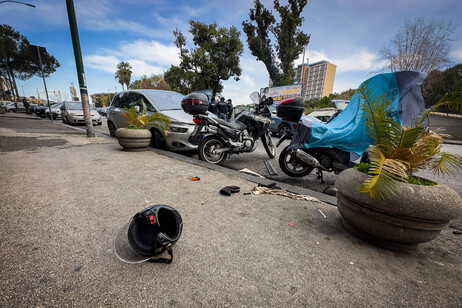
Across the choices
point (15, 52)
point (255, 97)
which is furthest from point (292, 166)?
point (15, 52)

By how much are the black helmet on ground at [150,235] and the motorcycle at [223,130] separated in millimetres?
2805

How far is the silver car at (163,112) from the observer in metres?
4.96

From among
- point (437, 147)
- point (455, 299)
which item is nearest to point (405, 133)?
point (437, 147)

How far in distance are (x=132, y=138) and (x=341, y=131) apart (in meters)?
4.42

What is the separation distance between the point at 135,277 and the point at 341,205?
73.0 inches

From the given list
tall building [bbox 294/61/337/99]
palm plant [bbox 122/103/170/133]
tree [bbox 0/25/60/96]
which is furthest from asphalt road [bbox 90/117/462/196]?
tall building [bbox 294/61/337/99]

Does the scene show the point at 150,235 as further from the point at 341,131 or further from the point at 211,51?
the point at 211,51

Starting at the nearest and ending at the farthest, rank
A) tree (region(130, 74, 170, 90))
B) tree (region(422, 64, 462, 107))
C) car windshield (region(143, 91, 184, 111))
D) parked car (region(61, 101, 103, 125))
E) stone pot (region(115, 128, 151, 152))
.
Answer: stone pot (region(115, 128, 151, 152)) < car windshield (region(143, 91, 184, 111)) < parked car (region(61, 101, 103, 125)) < tree (region(422, 64, 462, 107)) < tree (region(130, 74, 170, 90))

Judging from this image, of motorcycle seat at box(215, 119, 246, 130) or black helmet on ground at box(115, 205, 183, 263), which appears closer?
black helmet on ground at box(115, 205, 183, 263)

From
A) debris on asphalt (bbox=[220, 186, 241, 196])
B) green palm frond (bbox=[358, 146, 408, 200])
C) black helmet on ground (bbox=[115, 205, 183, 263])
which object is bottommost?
debris on asphalt (bbox=[220, 186, 241, 196])

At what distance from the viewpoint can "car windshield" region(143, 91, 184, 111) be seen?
5629 mm

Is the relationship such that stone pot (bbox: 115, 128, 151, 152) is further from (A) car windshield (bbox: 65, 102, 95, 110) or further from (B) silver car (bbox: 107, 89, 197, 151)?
(A) car windshield (bbox: 65, 102, 95, 110)

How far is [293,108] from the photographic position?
361cm

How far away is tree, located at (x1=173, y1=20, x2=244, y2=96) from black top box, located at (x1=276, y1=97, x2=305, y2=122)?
2413cm
